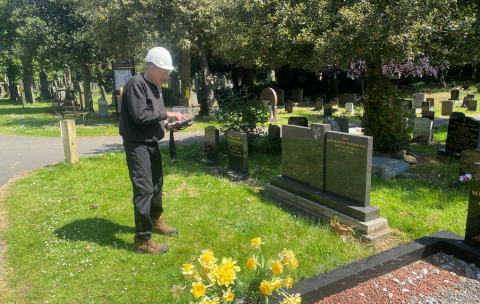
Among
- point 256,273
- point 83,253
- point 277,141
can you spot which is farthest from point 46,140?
point 256,273

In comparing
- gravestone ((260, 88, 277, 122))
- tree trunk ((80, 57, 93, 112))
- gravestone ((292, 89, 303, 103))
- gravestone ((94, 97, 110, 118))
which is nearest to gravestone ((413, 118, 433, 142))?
gravestone ((260, 88, 277, 122))

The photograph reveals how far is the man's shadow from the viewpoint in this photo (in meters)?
4.72

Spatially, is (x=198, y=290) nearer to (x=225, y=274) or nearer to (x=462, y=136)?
(x=225, y=274)

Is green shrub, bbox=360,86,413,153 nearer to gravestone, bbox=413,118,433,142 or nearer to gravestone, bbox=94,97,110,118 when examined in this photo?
gravestone, bbox=413,118,433,142

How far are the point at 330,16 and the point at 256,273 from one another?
6.60m

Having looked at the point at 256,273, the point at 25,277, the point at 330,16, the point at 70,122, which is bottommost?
the point at 25,277

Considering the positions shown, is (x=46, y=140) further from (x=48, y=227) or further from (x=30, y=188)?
(x=48, y=227)

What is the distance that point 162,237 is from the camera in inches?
192

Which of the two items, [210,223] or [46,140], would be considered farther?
[46,140]

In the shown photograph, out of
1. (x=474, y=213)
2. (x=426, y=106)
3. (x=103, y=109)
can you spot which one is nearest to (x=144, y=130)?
(x=474, y=213)

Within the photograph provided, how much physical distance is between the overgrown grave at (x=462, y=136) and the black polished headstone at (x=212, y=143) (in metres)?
5.87

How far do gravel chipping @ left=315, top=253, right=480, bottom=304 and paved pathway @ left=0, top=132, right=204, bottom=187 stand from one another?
290 inches

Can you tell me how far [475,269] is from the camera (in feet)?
12.6

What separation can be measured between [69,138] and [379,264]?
734 cm
